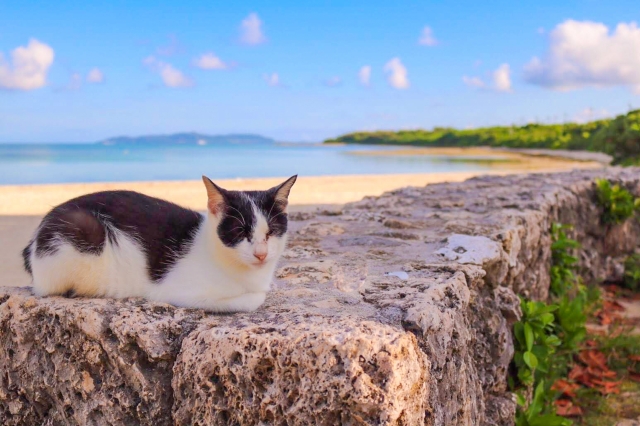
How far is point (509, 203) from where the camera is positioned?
513 cm

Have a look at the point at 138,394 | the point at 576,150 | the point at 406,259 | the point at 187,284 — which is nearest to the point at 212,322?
the point at 187,284

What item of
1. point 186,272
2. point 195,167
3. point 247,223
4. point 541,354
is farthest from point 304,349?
point 195,167

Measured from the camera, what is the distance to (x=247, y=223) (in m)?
2.25

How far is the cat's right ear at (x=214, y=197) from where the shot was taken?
88.9 inches

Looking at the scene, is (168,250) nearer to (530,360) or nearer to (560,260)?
(530,360)

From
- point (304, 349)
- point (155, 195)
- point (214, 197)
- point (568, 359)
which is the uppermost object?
point (214, 197)

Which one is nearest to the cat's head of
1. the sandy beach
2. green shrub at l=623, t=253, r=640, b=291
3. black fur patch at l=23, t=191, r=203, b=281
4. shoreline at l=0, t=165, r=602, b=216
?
black fur patch at l=23, t=191, r=203, b=281

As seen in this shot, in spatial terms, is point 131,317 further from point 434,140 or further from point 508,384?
point 434,140

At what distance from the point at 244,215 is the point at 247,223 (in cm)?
4

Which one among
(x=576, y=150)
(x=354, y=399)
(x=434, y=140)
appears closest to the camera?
(x=354, y=399)

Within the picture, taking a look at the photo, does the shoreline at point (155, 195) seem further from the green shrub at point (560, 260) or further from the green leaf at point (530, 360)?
the green leaf at point (530, 360)

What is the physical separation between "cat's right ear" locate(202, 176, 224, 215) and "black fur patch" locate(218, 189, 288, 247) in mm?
20

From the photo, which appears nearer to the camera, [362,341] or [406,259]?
[362,341]

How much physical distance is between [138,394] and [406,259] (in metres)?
1.68
